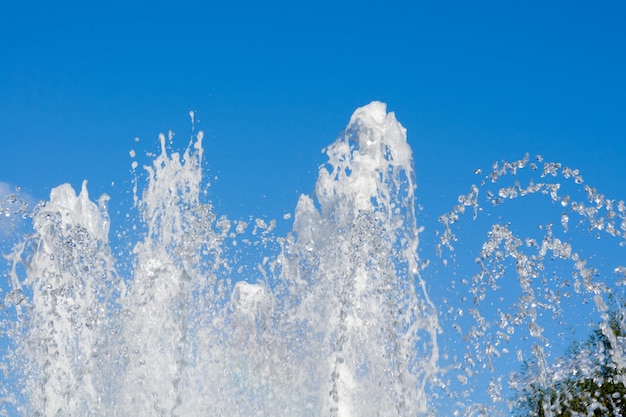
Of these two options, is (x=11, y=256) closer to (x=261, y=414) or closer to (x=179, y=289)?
(x=179, y=289)

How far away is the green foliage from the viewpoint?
17.6 meters

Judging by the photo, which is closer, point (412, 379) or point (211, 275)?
point (412, 379)

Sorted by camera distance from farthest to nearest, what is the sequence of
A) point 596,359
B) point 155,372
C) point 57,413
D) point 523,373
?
point 523,373
point 596,359
point 155,372
point 57,413

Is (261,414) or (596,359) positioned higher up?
(596,359)

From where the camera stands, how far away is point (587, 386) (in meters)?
18.8

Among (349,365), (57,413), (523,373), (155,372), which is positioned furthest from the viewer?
(523,373)

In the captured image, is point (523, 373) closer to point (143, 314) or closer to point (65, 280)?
point (143, 314)

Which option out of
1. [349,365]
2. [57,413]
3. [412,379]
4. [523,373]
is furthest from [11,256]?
[523,373]

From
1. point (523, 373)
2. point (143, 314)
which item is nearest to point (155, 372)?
point (143, 314)

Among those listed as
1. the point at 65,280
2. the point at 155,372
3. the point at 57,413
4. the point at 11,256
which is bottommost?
the point at 57,413

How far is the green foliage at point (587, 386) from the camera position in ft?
57.7

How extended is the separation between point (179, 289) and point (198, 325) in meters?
3.15

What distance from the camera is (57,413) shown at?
16.1 meters

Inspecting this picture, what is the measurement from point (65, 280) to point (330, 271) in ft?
18.4
